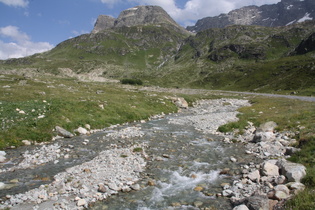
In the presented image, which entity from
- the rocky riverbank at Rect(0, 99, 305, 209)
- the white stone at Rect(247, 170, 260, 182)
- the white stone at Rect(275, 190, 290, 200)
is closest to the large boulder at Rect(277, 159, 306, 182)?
the rocky riverbank at Rect(0, 99, 305, 209)

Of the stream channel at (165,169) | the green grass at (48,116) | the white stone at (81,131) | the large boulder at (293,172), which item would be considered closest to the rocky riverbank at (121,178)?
A: the large boulder at (293,172)

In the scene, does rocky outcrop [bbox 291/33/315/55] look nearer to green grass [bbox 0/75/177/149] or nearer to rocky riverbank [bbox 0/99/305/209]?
green grass [bbox 0/75/177/149]

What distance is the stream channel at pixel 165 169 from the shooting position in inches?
422

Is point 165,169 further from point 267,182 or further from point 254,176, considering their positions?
point 267,182

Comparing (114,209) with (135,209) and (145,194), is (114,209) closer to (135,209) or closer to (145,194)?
(135,209)

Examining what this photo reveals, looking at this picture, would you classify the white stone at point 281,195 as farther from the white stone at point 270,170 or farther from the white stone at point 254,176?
the white stone at point 270,170

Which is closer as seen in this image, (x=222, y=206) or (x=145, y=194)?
(x=222, y=206)

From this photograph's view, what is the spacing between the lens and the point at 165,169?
14672 millimetres

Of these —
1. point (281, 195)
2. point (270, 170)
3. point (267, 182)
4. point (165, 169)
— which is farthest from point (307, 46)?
point (281, 195)

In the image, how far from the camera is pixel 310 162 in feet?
40.3

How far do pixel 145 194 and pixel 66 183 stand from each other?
4.73 metres

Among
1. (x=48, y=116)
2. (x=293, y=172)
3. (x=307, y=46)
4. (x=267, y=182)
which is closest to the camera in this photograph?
(x=293, y=172)

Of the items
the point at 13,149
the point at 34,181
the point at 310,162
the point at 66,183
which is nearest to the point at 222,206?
the point at 310,162

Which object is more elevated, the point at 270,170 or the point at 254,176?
the point at 270,170
